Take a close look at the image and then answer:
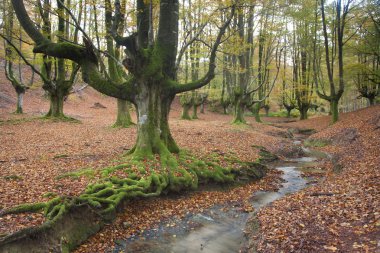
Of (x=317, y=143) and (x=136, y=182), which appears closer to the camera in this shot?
(x=136, y=182)

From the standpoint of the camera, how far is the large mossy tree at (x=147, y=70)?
33.7ft

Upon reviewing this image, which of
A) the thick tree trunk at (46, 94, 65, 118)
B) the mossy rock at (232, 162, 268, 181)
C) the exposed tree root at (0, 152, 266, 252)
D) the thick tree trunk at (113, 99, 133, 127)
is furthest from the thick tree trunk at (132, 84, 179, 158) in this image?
the thick tree trunk at (46, 94, 65, 118)

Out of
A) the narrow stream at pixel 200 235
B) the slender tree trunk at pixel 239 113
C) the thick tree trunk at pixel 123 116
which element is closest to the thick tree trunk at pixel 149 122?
the narrow stream at pixel 200 235

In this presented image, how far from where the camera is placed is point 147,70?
1059 cm

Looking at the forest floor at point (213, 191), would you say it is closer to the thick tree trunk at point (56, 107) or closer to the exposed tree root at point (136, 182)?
the exposed tree root at point (136, 182)

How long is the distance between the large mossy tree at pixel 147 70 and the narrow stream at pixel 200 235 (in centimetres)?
320

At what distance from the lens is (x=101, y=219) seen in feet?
23.8

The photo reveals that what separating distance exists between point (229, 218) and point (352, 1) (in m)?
22.8

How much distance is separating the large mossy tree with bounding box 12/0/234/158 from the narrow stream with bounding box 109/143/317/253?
10.5 feet

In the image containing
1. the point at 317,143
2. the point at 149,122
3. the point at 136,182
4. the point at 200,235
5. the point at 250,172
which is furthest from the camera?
the point at 317,143

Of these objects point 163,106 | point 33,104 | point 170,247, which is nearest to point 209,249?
point 170,247

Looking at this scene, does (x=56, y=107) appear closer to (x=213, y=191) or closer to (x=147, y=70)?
(x=147, y=70)

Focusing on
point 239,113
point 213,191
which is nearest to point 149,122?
point 213,191

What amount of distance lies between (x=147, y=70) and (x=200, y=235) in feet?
19.5
